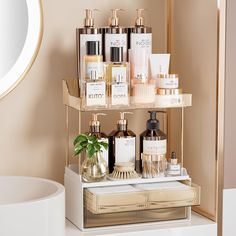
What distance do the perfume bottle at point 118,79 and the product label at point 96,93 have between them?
27 millimetres

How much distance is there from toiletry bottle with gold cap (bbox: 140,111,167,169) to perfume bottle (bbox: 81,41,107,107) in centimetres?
18

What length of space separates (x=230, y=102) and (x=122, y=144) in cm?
34

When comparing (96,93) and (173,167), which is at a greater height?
(96,93)

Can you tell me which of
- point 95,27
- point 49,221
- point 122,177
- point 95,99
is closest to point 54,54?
point 95,27

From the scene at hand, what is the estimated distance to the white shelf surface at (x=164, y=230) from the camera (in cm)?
195

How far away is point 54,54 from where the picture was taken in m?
2.17

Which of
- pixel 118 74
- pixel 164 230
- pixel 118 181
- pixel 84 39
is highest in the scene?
pixel 84 39

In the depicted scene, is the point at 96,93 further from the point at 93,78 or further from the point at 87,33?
the point at 87,33

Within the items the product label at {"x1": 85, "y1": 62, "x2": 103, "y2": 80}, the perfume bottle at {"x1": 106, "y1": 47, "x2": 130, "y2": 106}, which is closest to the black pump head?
the perfume bottle at {"x1": 106, "y1": 47, "x2": 130, "y2": 106}

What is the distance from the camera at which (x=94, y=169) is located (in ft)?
6.47

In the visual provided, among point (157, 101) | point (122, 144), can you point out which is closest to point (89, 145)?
point (122, 144)

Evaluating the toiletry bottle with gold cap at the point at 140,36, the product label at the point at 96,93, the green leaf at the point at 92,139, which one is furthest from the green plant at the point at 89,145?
the toiletry bottle with gold cap at the point at 140,36

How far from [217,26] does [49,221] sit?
73 centimetres

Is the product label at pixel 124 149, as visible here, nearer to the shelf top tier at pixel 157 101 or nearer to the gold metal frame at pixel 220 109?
the shelf top tier at pixel 157 101
